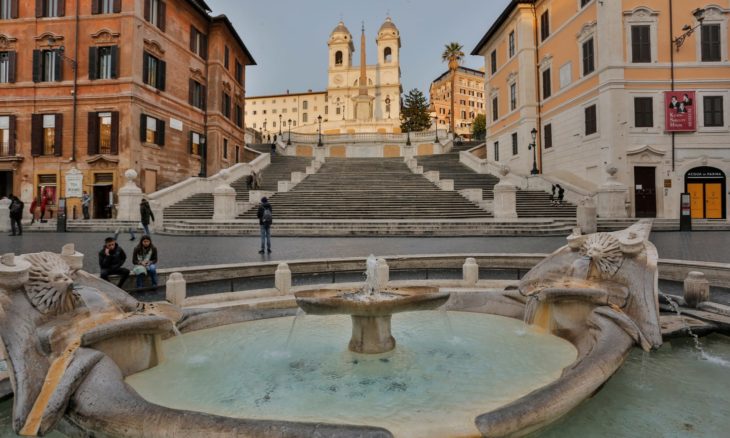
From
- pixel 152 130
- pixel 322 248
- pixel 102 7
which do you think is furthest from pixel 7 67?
pixel 322 248

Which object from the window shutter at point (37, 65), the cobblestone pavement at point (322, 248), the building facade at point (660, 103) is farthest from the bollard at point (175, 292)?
the window shutter at point (37, 65)

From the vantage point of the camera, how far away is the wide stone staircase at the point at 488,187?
72.0 ft

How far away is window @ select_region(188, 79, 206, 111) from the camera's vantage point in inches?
1297

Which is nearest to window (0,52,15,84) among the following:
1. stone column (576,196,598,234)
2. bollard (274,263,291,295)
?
bollard (274,263,291,295)

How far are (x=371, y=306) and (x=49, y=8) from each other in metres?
34.4

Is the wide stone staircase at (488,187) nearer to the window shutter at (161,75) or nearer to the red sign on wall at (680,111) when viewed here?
the red sign on wall at (680,111)

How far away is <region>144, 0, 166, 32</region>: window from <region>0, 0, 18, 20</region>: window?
8.31 metres

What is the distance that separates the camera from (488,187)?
2722 cm

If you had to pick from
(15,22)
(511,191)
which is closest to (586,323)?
(511,191)

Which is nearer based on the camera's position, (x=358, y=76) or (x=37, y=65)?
(x=37, y=65)

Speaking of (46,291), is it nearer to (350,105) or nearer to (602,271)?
(602,271)

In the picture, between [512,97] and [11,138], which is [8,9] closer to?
[11,138]

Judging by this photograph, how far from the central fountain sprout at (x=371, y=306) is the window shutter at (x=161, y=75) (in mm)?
29526

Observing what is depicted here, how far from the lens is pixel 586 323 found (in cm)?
470
